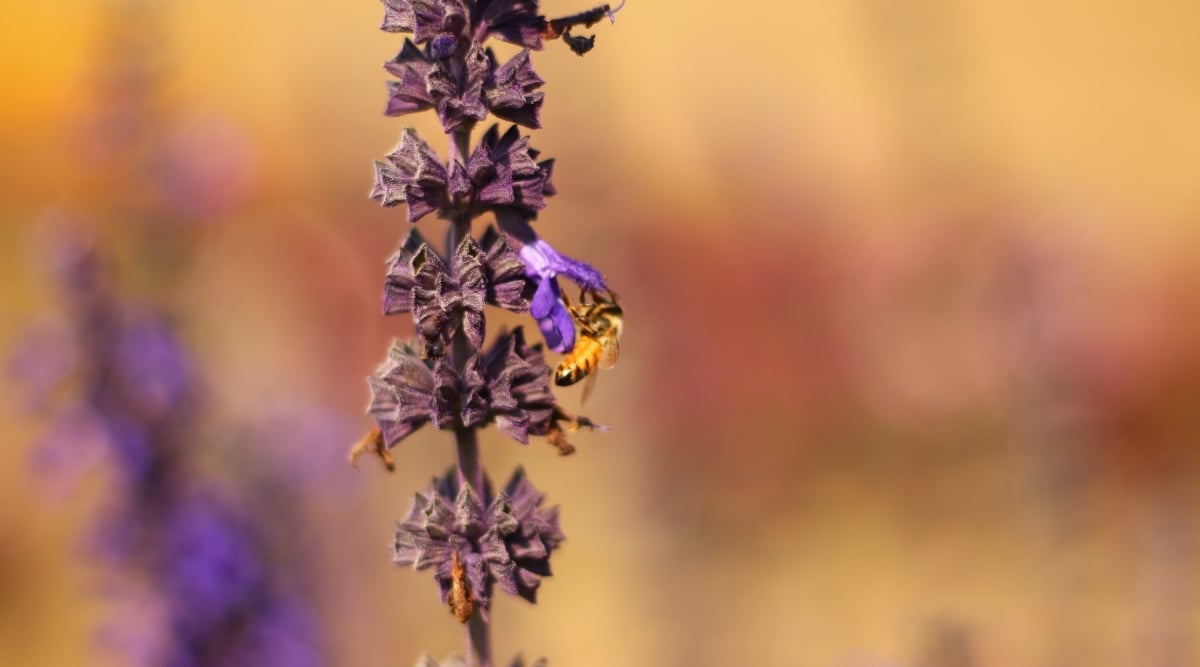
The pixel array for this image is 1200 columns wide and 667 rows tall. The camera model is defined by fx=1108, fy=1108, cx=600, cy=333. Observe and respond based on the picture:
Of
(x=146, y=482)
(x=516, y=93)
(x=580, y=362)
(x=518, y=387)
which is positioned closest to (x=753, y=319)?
(x=146, y=482)

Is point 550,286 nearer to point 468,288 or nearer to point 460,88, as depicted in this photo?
point 468,288

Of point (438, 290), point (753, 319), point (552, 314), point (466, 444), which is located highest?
point (753, 319)

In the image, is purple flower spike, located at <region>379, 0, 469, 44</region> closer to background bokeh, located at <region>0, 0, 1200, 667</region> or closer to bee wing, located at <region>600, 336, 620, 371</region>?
bee wing, located at <region>600, 336, 620, 371</region>

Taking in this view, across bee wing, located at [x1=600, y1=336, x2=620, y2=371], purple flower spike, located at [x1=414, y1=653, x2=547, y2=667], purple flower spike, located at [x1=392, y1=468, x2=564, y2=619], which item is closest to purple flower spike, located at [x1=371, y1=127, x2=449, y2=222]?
purple flower spike, located at [x1=392, y1=468, x2=564, y2=619]

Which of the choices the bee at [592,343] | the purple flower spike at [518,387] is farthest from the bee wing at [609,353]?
the purple flower spike at [518,387]

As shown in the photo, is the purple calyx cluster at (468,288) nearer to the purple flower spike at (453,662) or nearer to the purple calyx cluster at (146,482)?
the purple flower spike at (453,662)

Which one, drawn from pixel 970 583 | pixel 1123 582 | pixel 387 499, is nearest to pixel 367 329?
pixel 387 499

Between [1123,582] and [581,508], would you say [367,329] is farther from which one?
[1123,582]
